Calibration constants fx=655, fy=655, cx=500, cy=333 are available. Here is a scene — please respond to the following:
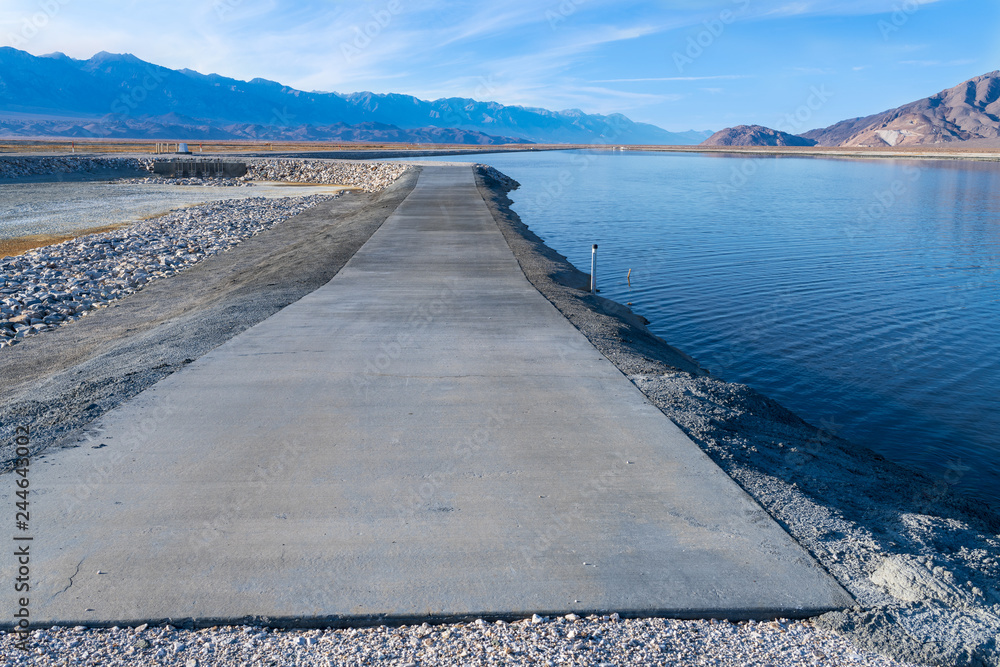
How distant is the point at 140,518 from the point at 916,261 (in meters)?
22.2

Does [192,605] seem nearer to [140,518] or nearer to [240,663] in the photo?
[240,663]

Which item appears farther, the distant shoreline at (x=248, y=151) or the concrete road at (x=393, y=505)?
the distant shoreline at (x=248, y=151)

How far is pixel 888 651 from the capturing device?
3.28m

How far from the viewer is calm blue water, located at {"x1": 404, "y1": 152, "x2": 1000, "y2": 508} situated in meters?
9.00

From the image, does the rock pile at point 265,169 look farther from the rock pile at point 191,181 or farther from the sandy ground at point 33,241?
the sandy ground at point 33,241

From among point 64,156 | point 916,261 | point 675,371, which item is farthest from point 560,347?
point 64,156

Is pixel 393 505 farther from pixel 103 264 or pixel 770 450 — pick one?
pixel 103 264

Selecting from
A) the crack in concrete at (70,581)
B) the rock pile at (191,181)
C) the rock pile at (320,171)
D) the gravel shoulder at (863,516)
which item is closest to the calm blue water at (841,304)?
the gravel shoulder at (863,516)

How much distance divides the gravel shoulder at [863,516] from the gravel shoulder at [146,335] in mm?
5185

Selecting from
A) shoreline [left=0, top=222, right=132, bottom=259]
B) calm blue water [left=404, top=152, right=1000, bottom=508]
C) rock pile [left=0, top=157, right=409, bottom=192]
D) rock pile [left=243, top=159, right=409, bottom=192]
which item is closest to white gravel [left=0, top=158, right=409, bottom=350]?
shoreline [left=0, top=222, right=132, bottom=259]

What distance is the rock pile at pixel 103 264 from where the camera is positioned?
40.0 ft

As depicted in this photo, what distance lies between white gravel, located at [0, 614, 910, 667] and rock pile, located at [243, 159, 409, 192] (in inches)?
1785

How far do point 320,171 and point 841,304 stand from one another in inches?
1737

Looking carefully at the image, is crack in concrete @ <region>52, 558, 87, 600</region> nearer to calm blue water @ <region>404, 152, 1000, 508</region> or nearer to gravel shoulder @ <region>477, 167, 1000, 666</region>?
gravel shoulder @ <region>477, 167, 1000, 666</region>
